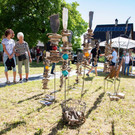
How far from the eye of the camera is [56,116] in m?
2.79

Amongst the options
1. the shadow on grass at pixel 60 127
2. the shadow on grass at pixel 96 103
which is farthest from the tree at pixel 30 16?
the shadow on grass at pixel 60 127

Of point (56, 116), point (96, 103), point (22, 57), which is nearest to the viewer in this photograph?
point (56, 116)

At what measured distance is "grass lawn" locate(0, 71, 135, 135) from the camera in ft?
7.60

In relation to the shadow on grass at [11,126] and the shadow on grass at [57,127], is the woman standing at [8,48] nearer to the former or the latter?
the shadow on grass at [11,126]

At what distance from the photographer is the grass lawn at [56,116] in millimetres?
2316

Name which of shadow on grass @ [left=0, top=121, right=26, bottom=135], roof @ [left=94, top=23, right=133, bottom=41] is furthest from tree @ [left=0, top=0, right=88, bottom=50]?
roof @ [left=94, top=23, right=133, bottom=41]

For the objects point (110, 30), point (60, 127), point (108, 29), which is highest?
point (108, 29)

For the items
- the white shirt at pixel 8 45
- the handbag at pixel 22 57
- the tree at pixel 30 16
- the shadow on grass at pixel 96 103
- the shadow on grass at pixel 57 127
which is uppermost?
the tree at pixel 30 16

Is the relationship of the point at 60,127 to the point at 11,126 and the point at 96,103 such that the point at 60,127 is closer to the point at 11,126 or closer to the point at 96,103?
the point at 11,126

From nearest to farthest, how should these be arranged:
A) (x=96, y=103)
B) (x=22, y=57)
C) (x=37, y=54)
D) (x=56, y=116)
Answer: (x=56, y=116)
(x=96, y=103)
(x=22, y=57)
(x=37, y=54)

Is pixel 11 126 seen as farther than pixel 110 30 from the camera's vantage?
No

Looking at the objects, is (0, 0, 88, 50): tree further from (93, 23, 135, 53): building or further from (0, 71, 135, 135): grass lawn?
(93, 23, 135, 53): building

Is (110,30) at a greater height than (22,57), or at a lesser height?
greater

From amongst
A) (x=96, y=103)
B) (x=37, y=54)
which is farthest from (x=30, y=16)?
(x=96, y=103)
